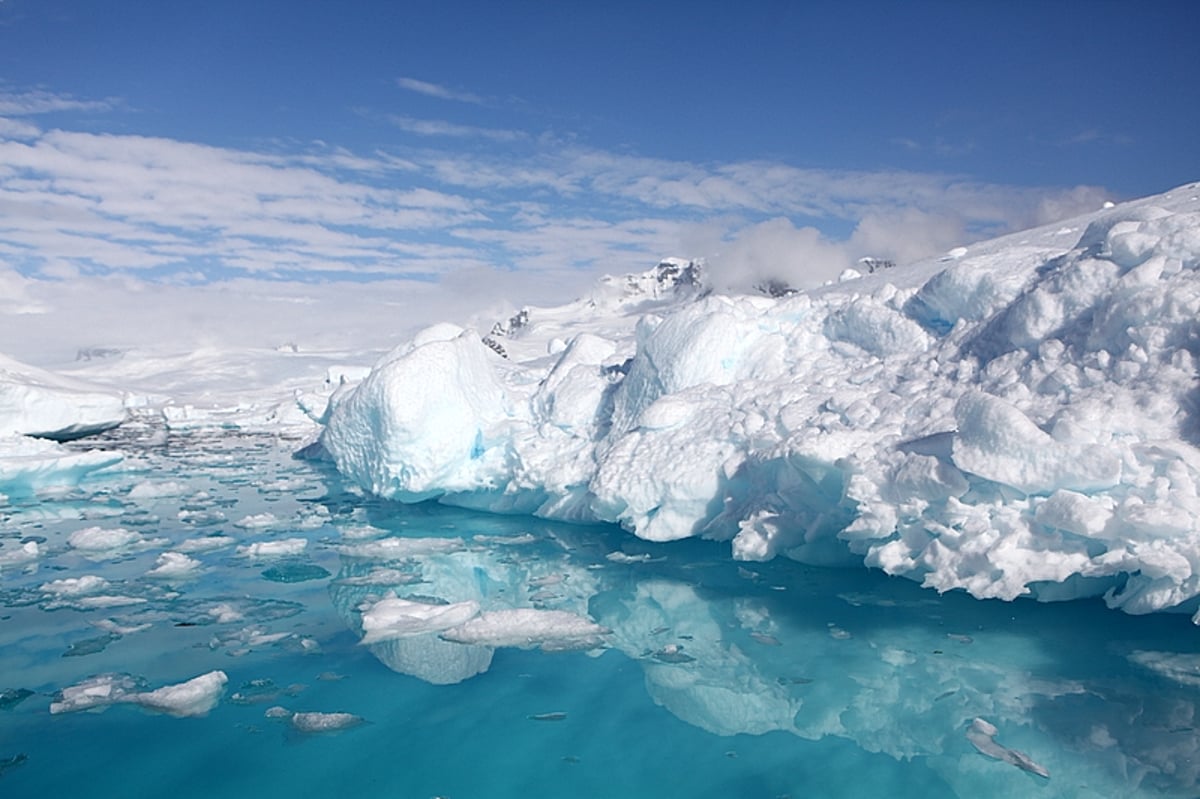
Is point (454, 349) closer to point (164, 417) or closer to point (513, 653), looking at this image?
point (513, 653)

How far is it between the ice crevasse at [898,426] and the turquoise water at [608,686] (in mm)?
526

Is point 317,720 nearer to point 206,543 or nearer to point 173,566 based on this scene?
point 173,566

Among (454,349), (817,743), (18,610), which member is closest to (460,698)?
(817,743)

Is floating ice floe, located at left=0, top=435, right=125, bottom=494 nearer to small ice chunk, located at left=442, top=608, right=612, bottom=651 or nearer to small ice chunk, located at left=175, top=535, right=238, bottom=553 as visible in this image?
small ice chunk, located at left=175, top=535, right=238, bottom=553

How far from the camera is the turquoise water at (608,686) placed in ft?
14.7

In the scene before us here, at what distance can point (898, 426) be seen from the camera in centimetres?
738

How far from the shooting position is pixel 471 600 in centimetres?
744

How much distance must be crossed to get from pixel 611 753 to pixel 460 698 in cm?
123

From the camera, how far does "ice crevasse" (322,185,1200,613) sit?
568 centimetres

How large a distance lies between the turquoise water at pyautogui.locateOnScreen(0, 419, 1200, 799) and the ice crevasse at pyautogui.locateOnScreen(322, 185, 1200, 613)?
1.73ft

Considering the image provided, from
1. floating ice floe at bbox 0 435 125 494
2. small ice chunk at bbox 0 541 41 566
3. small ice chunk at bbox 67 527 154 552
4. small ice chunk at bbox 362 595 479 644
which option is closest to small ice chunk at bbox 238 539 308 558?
small ice chunk at bbox 67 527 154 552

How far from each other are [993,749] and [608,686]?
92.8 inches

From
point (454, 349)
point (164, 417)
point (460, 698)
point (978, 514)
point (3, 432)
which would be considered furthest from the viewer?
point (164, 417)

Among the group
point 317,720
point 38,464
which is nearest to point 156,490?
point 38,464
